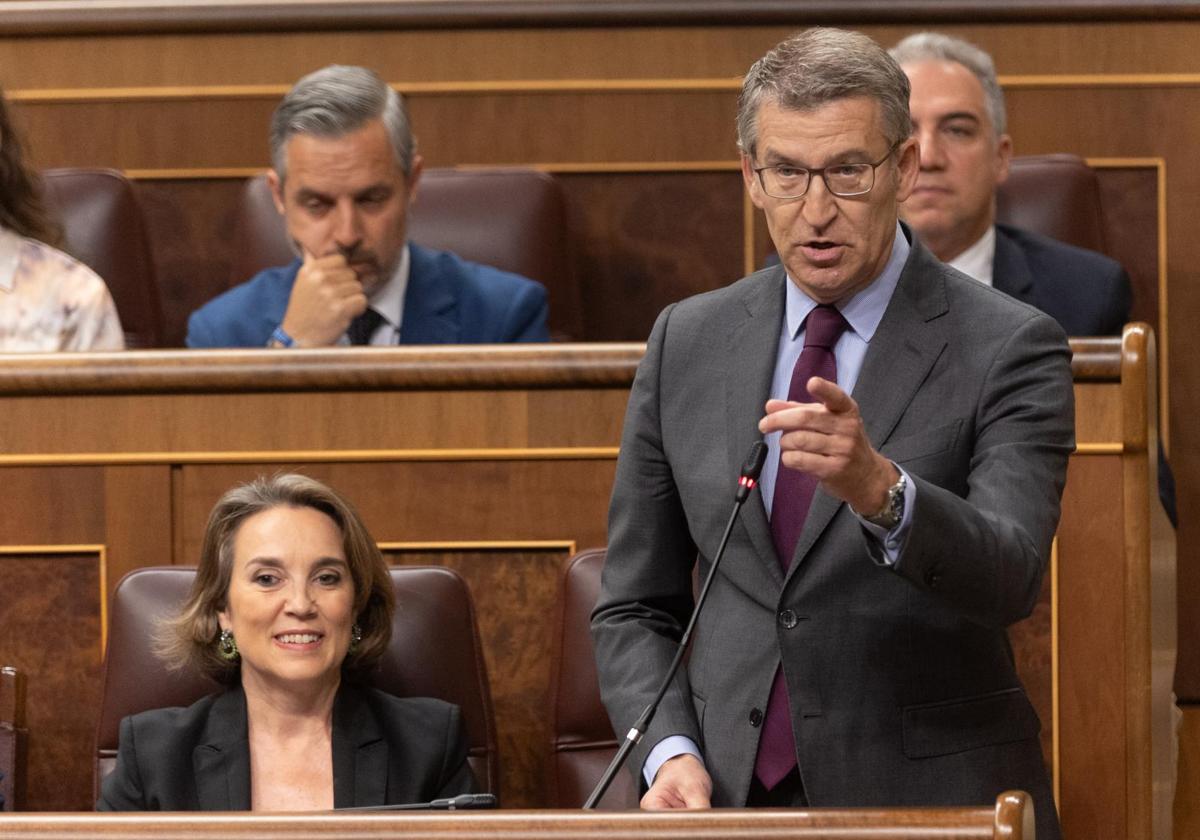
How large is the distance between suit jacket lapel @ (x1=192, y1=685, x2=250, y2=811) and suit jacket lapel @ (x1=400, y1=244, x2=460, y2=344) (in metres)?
0.53

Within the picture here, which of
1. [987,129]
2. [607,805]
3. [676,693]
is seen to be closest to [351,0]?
[987,129]

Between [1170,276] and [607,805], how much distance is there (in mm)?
942

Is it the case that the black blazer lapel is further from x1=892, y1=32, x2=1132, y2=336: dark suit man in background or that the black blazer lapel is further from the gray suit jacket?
x1=892, y1=32, x2=1132, y2=336: dark suit man in background

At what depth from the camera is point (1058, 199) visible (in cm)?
183

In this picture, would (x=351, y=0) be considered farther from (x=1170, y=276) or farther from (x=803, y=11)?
(x=1170, y=276)

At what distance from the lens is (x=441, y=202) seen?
6.14ft

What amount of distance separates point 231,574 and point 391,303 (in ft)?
1.59

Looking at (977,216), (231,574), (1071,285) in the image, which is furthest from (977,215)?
(231,574)

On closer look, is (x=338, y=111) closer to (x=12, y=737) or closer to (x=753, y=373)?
(x=12, y=737)

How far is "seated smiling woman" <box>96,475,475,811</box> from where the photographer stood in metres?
1.21

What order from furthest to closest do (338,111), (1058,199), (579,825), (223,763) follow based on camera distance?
(1058,199) < (338,111) < (223,763) < (579,825)

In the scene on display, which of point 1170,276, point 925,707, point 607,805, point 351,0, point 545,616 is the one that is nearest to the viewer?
point 925,707

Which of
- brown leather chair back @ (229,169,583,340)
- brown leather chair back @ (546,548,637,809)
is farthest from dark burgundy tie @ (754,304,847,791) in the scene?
brown leather chair back @ (229,169,583,340)

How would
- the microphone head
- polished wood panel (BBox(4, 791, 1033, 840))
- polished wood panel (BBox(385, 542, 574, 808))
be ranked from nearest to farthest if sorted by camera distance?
polished wood panel (BBox(4, 791, 1033, 840)) → the microphone head → polished wood panel (BBox(385, 542, 574, 808))
